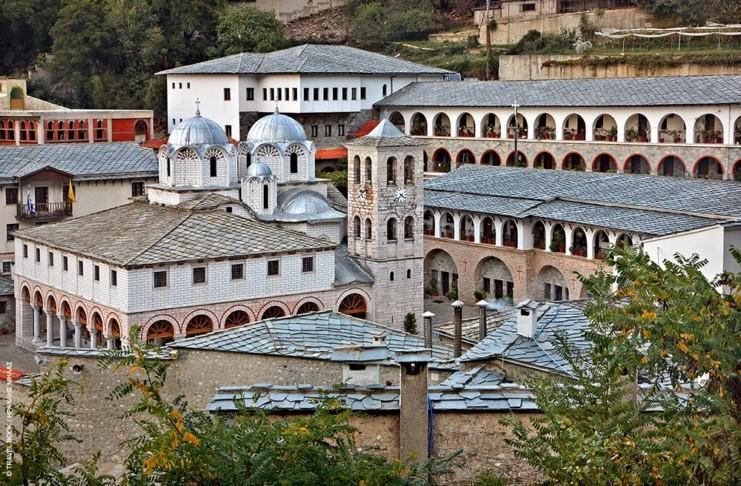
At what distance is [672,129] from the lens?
6053 centimetres

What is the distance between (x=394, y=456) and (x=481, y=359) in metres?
9.30

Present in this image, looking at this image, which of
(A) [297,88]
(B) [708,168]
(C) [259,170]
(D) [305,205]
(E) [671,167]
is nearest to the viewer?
(C) [259,170]

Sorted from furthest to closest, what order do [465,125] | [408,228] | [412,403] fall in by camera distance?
[465,125]
[408,228]
[412,403]

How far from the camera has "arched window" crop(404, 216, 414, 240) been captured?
46031mm

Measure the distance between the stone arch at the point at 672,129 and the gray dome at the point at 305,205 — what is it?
62.1 feet

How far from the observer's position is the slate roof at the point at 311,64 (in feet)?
228

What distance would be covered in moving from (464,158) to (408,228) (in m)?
23.1

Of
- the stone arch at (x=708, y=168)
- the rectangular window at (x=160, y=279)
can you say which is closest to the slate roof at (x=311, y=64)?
the stone arch at (x=708, y=168)

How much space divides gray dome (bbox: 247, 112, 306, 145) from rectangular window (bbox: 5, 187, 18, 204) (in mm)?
10175

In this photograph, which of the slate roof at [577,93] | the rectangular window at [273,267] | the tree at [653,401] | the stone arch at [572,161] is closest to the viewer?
the tree at [653,401]

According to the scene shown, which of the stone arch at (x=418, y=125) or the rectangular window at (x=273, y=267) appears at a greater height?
the stone arch at (x=418, y=125)

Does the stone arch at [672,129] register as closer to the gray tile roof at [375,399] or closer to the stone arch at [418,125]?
the stone arch at [418,125]

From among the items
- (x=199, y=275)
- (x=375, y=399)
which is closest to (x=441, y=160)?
(x=199, y=275)

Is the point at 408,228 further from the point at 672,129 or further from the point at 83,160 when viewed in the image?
the point at 672,129
